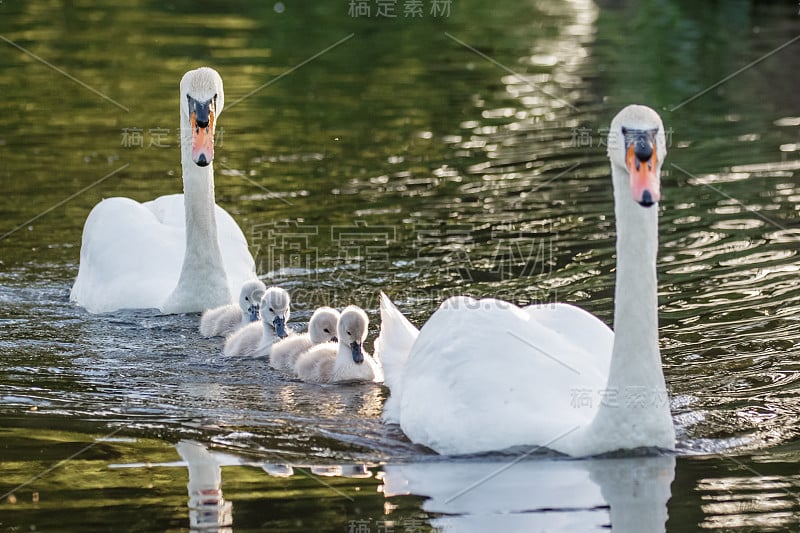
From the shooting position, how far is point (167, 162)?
16.3 metres

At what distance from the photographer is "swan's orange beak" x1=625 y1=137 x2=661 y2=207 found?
21.7 ft

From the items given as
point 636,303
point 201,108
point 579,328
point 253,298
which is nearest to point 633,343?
point 636,303

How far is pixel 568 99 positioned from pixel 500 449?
13.2 m

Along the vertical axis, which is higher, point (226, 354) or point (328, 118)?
point (328, 118)

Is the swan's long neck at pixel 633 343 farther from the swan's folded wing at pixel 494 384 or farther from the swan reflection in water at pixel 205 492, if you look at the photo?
the swan reflection in water at pixel 205 492

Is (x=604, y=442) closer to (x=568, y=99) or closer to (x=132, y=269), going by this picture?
(x=132, y=269)

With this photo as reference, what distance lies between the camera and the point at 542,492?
7004 millimetres

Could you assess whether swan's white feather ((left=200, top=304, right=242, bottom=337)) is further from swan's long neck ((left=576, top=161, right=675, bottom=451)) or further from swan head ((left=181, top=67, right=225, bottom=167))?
swan's long neck ((left=576, top=161, right=675, bottom=451))

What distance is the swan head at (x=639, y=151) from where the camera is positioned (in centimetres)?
667

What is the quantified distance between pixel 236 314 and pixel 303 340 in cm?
93

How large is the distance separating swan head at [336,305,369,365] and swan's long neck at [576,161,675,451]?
239cm

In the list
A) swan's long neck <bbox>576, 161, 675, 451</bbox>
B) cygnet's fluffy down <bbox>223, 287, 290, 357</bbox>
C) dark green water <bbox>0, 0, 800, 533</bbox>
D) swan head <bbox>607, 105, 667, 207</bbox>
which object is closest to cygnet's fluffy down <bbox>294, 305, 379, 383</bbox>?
dark green water <bbox>0, 0, 800, 533</bbox>

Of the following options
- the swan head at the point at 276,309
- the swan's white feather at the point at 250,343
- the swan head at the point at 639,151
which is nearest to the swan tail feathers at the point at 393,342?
the swan head at the point at 276,309

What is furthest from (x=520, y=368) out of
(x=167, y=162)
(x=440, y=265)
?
(x=167, y=162)
